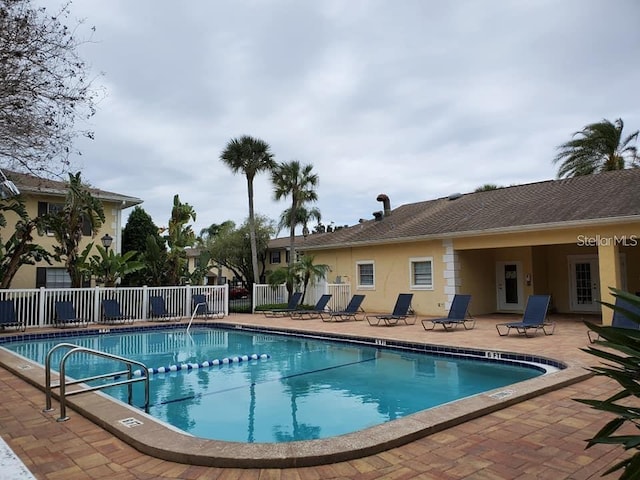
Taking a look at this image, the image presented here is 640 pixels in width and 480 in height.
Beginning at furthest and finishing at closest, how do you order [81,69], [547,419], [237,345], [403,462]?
[237,345], [81,69], [547,419], [403,462]

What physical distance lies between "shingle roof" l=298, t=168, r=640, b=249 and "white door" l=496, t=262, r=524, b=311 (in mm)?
2598

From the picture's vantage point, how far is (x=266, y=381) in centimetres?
888

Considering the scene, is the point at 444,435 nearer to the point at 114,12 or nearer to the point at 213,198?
the point at 114,12

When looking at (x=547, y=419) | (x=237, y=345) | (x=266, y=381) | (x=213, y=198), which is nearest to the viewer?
(x=547, y=419)

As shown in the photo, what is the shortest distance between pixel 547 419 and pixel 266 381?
209 inches

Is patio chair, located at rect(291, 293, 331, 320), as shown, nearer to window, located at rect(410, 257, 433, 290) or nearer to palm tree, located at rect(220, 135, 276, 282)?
window, located at rect(410, 257, 433, 290)

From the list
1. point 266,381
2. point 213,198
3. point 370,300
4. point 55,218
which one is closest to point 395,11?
point 266,381

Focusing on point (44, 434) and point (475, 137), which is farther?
point (475, 137)

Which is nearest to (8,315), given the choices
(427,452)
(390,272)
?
(390,272)

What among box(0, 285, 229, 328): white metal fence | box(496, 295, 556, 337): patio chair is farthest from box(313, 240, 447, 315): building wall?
box(0, 285, 229, 328): white metal fence

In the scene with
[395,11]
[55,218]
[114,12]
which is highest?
[395,11]

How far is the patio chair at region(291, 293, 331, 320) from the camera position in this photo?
18.5 m

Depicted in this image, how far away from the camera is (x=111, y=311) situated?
16.8m

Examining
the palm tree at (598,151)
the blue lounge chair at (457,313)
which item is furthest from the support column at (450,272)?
the palm tree at (598,151)
